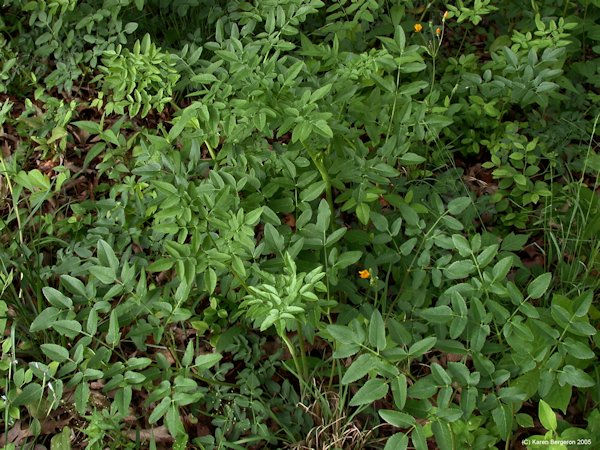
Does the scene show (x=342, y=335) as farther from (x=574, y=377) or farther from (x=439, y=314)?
(x=574, y=377)

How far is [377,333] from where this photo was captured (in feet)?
5.52

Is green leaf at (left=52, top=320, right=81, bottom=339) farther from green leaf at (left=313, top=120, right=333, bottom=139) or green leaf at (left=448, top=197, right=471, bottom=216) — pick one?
green leaf at (left=448, top=197, right=471, bottom=216)

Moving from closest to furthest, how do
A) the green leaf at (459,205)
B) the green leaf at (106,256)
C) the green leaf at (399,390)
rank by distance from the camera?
the green leaf at (399,390), the green leaf at (106,256), the green leaf at (459,205)

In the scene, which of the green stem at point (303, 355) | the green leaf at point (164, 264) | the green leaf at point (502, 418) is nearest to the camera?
the green leaf at point (502, 418)

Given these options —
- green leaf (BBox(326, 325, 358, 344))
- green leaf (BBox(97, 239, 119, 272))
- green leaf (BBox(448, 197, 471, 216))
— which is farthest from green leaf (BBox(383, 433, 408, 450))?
green leaf (BBox(97, 239, 119, 272))

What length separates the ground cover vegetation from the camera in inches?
70.6

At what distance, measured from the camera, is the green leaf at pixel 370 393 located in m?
1.62

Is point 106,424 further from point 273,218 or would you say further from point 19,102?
point 19,102

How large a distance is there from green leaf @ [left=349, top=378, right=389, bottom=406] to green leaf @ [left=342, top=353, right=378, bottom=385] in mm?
36

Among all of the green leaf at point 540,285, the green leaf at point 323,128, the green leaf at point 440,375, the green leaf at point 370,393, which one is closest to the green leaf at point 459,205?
the green leaf at point 540,285

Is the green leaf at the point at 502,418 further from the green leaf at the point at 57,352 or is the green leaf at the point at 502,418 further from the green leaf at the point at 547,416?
the green leaf at the point at 57,352

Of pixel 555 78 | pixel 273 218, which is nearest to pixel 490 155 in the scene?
pixel 555 78

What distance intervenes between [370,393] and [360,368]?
0.08 m

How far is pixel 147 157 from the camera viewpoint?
2.22 metres
